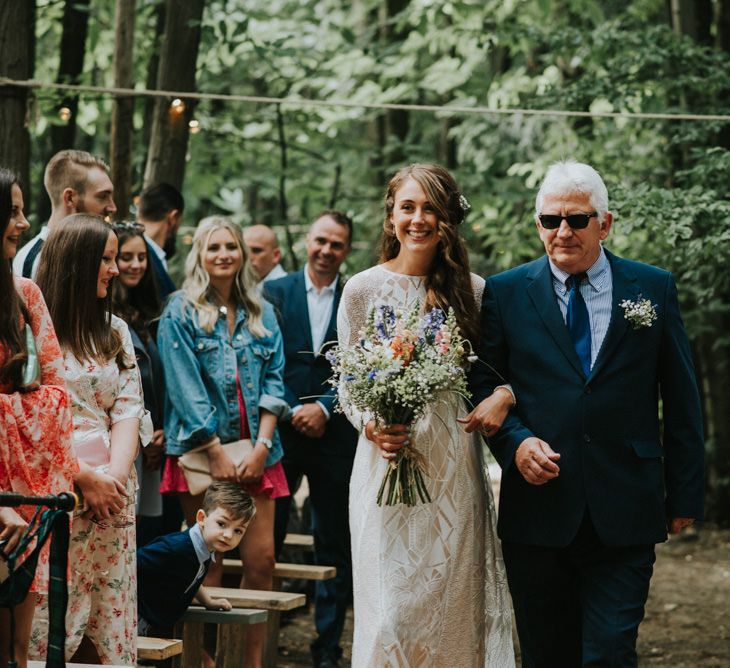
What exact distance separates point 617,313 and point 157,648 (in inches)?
96.5

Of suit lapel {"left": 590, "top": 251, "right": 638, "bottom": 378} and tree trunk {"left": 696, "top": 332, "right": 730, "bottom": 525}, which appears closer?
suit lapel {"left": 590, "top": 251, "right": 638, "bottom": 378}

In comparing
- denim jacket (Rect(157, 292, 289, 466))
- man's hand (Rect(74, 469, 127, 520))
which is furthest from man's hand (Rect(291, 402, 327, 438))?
man's hand (Rect(74, 469, 127, 520))

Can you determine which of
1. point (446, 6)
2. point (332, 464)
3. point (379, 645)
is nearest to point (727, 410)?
point (446, 6)

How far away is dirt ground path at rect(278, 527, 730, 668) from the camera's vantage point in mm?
8016

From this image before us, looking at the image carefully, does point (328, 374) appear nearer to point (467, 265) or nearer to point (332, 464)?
point (332, 464)

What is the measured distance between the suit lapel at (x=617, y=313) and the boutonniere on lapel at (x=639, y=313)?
33mm

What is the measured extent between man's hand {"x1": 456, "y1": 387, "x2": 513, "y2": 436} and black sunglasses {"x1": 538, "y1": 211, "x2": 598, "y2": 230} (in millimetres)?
688

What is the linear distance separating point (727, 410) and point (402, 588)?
845 centimetres

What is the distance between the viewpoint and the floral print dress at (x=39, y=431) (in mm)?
3859

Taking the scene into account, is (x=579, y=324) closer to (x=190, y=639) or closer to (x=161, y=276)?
(x=190, y=639)

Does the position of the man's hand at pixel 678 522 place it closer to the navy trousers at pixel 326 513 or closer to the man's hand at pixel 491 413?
the man's hand at pixel 491 413

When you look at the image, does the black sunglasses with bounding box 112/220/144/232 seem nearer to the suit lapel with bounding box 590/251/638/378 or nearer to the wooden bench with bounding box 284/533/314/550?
the wooden bench with bounding box 284/533/314/550

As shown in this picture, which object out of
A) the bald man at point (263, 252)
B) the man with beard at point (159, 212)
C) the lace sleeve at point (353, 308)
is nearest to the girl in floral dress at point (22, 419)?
the lace sleeve at point (353, 308)

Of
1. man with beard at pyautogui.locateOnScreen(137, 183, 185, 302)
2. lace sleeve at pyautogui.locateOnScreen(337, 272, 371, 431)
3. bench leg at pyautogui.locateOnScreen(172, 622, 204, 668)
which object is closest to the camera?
lace sleeve at pyautogui.locateOnScreen(337, 272, 371, 431)
